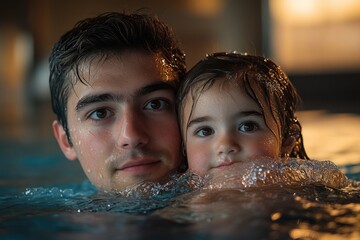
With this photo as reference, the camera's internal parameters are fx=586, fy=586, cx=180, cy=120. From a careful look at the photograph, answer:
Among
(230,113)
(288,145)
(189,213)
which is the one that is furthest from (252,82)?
(189,213)

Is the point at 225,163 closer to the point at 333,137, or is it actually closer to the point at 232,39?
the point at 333,137

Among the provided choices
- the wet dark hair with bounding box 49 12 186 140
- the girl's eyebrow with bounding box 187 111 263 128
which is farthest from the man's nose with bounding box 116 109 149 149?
the wet dark hair with bounding box 49 12 186 140

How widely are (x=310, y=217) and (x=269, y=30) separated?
16479 mm

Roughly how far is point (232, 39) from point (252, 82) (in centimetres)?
1432

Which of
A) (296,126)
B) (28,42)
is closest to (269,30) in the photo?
(28,42)

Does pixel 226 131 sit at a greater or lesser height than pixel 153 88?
lesser

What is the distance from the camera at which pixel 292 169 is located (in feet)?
9.02

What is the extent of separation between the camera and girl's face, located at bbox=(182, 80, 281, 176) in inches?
107

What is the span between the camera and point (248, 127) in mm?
2781

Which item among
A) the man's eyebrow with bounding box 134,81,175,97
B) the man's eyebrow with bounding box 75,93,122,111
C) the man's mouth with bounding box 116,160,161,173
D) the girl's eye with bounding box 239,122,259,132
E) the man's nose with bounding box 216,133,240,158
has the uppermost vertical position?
the man's eyebrow with bounding box 134,81,175,97

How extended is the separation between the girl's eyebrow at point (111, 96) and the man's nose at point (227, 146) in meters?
0.44

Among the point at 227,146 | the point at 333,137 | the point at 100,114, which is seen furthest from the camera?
the point at 333,137

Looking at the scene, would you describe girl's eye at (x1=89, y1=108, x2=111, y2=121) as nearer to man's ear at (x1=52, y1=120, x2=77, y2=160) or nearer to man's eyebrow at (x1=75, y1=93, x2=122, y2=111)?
man's eyebrow at (x1=75, y1=93, x2=122, y2=111)

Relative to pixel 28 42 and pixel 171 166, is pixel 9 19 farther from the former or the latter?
pixel 171 166
